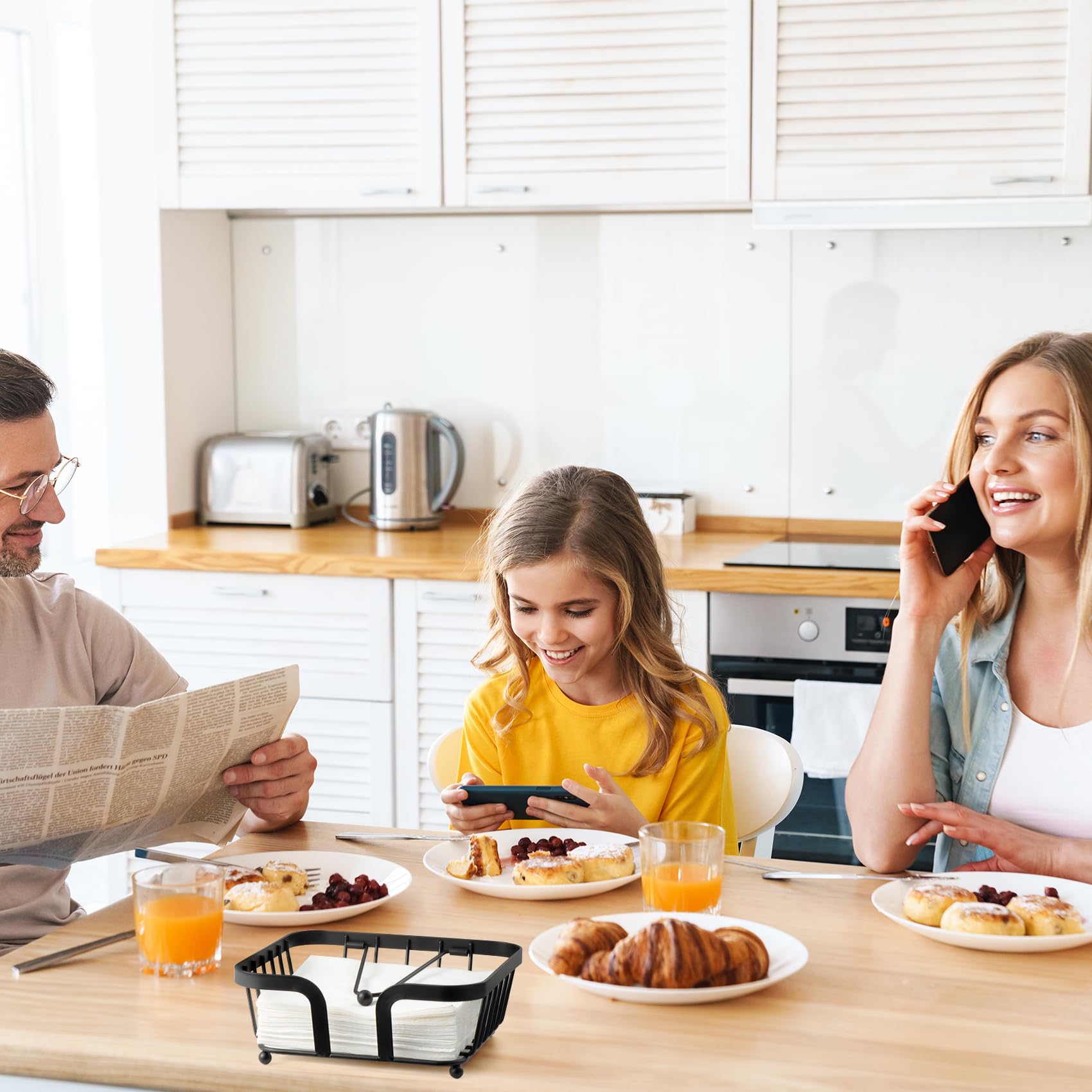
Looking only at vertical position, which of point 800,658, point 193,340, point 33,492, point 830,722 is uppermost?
point 193,340

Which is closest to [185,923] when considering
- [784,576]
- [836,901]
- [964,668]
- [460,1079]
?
[460,1079]

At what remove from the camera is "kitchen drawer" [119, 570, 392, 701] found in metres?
2.89

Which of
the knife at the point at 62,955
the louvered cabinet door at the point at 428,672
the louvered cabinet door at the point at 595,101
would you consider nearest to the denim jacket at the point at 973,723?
the knife at the point at 62,955

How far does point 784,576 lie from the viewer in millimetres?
2611

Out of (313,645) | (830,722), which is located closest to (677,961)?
(830,722)

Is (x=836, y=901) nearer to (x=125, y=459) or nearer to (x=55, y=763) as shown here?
(x=55, y=763)

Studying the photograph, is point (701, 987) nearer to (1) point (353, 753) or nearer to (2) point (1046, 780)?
(2) point (1046, 780)

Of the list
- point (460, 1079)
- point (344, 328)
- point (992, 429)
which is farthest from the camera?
point (344, 328)

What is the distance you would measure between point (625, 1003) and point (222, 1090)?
309 mm

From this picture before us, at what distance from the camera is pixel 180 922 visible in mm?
1135

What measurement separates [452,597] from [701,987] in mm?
1796

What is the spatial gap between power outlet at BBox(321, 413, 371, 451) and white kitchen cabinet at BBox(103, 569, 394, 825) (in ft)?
2.11

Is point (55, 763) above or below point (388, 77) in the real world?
below

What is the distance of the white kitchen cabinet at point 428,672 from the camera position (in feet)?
9.25
